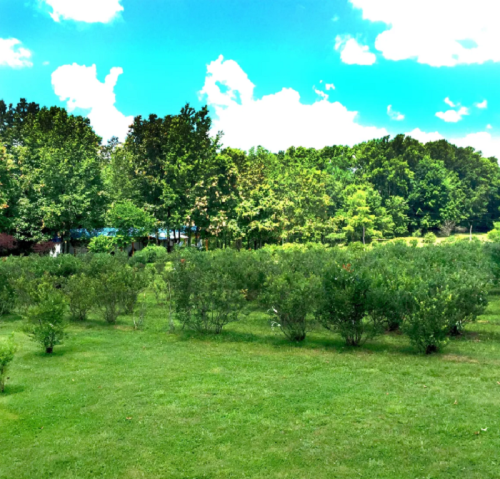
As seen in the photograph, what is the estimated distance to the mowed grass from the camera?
183 inches

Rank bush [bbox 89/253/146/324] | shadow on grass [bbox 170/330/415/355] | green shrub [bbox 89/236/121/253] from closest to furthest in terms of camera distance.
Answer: shadow on grass [bbox 170/330/415/355] → bush [bbox 89/253/146/324] → green shrub [bbox 89/236/121/253]

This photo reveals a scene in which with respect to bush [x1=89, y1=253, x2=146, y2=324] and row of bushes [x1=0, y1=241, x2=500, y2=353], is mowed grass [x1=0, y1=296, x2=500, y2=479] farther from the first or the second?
bush [x1=89, y1=253, x2=146, y2=324]

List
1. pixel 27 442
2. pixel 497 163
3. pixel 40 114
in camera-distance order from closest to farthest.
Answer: pixel 27 442 < pixel 40 114 < pixel 497 163

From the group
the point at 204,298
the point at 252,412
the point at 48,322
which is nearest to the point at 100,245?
the point at 204,298

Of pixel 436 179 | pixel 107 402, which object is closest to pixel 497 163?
pixel 436 179

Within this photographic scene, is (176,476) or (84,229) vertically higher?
(84,229)

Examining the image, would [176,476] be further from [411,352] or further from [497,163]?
[497,163]

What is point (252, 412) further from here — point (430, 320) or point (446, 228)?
point (446, 228)

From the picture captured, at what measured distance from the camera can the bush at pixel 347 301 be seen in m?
9.28

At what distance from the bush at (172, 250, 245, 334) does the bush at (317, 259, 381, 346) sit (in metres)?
2.33

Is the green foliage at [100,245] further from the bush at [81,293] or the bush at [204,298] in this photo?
the bush at [204,298]

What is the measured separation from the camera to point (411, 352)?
30.0 ft

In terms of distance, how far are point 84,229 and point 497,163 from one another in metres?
65.2

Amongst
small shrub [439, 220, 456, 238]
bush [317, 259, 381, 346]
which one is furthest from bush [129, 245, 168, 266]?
small shrub [439, 220, 456, 238]
